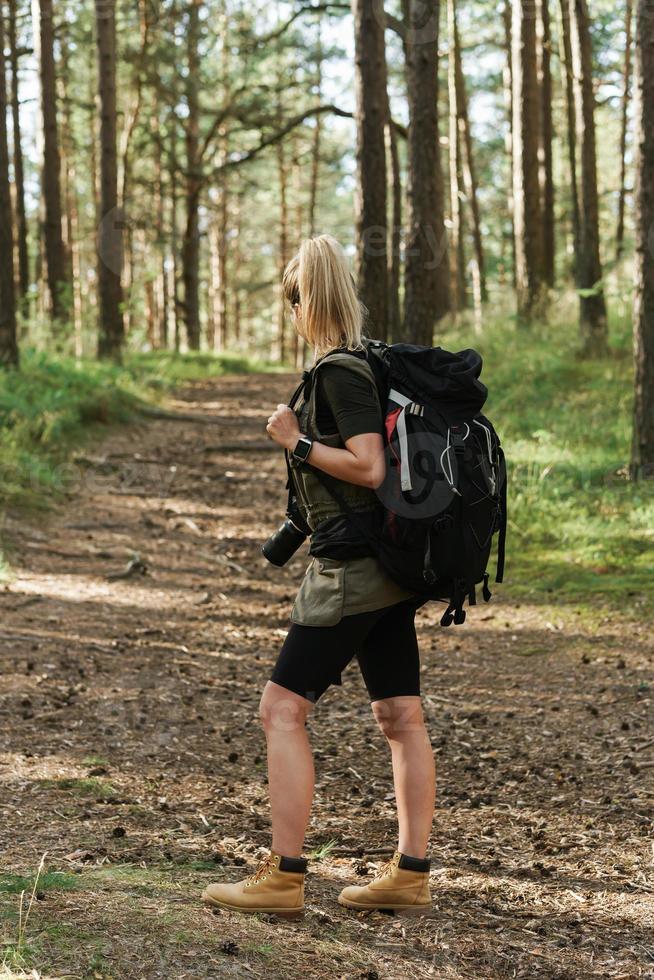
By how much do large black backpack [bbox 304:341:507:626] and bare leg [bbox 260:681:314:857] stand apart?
53 centimetres

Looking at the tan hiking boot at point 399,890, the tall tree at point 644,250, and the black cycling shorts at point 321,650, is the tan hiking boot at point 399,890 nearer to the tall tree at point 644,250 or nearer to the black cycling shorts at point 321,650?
the black cycling shorts at point 321,650

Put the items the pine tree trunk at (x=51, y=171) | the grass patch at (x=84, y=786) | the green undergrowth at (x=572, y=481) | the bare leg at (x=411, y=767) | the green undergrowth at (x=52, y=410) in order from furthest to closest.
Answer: the pine tree trunk at (x=51, y=171) < the green undergrowth at (x=52, y=410) < the green undergrowth at (x=572, y=481) < the grass patch at (x=84, y=786) < the bare leg at (x=411, y=767)

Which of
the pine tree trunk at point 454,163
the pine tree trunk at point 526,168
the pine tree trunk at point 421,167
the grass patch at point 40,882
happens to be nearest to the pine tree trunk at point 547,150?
the pine tree trunk at point 526,168

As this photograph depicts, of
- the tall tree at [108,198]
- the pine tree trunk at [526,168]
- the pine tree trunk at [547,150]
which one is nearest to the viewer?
the pine tree trunk at [526,168]

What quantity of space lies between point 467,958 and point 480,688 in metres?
3.04

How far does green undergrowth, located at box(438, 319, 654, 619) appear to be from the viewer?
8008 mm

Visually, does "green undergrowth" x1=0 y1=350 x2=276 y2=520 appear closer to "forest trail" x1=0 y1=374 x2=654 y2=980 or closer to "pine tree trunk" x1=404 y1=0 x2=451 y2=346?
"forest trail" x1=0 y1=374 x2=654 y2=980

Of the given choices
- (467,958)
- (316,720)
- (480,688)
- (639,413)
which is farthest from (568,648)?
(467,958)

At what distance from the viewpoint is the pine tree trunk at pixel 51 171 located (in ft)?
57.9

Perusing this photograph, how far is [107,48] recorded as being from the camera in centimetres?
1723

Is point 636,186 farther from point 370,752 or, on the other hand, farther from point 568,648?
point 370,752

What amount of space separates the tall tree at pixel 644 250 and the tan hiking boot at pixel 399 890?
6.35 meters

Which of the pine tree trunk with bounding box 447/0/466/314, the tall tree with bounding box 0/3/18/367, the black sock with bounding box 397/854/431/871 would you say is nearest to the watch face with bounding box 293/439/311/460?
the black sock with bounding box 397/854/431/871

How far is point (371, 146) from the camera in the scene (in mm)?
11281
